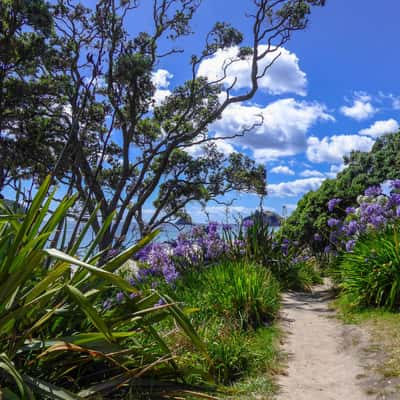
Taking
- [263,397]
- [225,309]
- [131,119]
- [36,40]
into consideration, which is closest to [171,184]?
[131,119]

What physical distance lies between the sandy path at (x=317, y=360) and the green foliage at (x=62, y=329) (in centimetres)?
173

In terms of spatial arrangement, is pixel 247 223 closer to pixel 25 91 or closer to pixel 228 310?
pixel 228 310

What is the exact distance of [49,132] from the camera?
16828 mm

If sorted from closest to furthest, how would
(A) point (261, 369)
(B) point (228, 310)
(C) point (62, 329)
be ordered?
(C) point (62, 329)
(A) point (261, 369)
(B) point (228, 310)

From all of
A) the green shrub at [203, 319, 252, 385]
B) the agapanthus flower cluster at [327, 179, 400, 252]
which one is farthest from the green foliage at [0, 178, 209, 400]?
the agapanthus flower cluster at [327, 179, 400, 252]

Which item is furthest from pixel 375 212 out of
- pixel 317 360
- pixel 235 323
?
pixel 235 323

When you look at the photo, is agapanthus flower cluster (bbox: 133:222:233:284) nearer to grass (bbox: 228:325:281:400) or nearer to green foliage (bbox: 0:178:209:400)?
grass (bbox: 228:325:281:400)

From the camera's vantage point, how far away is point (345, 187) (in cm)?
1251

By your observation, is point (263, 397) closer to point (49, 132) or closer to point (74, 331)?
point (74, 331)

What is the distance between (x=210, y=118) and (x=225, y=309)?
1280cm

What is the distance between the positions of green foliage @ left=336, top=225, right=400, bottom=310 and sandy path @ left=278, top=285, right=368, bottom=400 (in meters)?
0.60

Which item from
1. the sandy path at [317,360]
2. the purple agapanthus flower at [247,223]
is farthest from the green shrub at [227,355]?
the purple agapanthus flower at [247,223]

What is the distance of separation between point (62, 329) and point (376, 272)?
4.80m

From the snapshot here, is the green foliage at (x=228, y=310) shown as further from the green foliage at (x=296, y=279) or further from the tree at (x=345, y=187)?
the tree at (x=345, y=187)
